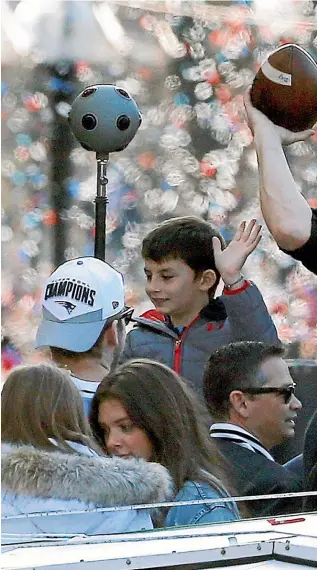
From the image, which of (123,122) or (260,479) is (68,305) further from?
(260,479)

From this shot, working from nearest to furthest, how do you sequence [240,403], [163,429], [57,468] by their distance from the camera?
1. [57,468]
2. [163,429]
3. [240,403]

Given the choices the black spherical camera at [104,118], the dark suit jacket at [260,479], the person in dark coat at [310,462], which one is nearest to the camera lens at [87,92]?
the black spherical camera at [104,118]

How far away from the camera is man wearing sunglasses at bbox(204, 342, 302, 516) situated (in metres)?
3.72

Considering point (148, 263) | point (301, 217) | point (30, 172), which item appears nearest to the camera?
point (30, 172)

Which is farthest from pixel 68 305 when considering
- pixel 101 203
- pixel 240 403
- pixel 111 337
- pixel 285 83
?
pixel 285 83

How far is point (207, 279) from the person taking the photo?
3.70 meters

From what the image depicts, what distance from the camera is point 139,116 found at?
353 centimetres

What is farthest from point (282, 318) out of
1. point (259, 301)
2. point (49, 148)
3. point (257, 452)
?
point (49, 148)

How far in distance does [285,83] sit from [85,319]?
37.3 inches

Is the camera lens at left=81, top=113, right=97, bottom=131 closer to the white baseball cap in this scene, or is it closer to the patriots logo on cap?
the white baseball cap

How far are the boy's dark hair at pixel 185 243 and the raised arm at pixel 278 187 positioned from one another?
0.65 feet

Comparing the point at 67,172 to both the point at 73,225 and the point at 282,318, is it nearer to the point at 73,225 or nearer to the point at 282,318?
the point at 73,225

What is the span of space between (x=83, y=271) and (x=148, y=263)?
0.22 metres

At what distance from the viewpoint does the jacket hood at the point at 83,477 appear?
3330 millimetres
